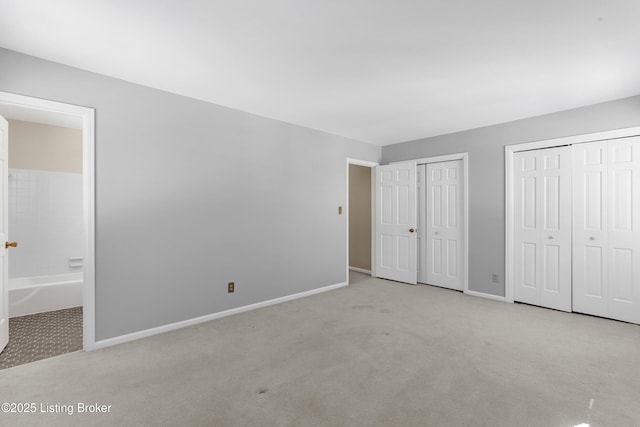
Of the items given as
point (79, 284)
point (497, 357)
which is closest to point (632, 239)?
point (497, 357)

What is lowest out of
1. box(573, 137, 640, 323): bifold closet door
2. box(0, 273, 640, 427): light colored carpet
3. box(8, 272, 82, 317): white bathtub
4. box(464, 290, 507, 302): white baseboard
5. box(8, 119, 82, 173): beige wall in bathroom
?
box(0, 273, 640, 427): light colored carpet

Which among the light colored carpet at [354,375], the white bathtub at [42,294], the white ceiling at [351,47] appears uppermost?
the white ceiling at [351,47]

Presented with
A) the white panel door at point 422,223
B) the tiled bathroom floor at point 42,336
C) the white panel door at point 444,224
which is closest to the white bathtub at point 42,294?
the tiled bathroom floor at point 42,336

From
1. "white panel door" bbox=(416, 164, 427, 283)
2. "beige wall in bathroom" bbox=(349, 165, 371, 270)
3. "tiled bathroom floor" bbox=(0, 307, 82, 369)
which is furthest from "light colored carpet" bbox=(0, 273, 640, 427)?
"beige wall in bathroom" bbox=(349, 165, 371, 270)

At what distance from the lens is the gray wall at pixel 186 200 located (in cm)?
273

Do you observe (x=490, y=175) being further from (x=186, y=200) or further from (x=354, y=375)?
(x=186, y=200)

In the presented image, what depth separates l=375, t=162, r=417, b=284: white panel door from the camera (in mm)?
5062

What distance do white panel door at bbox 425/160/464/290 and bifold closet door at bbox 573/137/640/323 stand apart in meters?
1.39

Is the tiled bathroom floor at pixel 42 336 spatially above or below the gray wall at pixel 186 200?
below

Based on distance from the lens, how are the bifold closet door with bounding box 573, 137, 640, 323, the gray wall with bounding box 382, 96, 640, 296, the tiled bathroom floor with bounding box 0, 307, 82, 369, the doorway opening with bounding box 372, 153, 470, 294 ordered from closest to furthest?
the tiled bathroom floor with bounding box 0, 307, 82, 369 → the bifold closet door with bounding box 573, 137, 640, 323 → the gray wall with bounding box 382, 96, 640, 296 → the doorway opening with bounding box 372, 153, 470, 294

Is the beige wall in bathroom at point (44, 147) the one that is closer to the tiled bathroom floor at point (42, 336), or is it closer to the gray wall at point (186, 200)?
the tiled bathroom floor at point (42, 336)

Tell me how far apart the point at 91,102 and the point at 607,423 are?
4.40 meters

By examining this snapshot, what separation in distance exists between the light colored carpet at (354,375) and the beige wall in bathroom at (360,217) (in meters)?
2.71

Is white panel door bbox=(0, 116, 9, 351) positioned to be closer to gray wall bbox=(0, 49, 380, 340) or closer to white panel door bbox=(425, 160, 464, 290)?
gray wall bbox=(0, 49, 380, 340)
